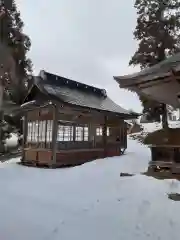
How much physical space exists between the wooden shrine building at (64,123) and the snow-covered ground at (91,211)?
615cm

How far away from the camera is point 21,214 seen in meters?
6.25

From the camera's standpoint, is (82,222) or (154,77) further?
(82,222)

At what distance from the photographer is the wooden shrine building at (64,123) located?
15891 millimetres

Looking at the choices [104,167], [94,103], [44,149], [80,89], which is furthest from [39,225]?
[80,89]

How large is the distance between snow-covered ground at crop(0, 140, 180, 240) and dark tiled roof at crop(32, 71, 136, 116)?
23.7 ft

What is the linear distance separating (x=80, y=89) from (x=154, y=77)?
15.5 m

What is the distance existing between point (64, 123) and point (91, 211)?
10.6 m

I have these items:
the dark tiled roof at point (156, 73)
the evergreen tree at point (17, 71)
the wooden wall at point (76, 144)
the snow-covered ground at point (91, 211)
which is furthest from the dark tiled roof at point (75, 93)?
the dark tiled roof at point (156, 73)

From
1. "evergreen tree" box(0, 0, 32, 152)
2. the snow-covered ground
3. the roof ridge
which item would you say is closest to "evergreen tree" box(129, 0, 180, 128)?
the roof ridge

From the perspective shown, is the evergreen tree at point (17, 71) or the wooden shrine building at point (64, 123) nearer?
the wooden shrine building at point (64, 123)

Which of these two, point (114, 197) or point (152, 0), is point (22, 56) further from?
point (114, 197)

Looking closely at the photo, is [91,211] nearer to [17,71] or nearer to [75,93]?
[75,93]

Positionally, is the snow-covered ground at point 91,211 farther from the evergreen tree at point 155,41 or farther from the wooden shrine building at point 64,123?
the evergreen tree at point 155,41

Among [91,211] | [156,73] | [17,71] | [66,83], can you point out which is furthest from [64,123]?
[156,73]
